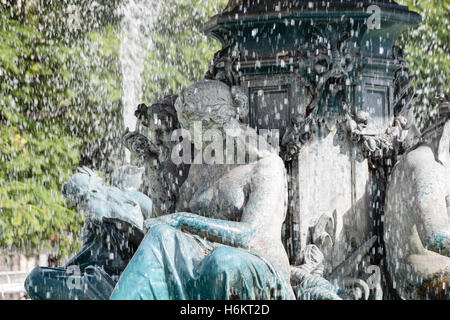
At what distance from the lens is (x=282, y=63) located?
518 cm

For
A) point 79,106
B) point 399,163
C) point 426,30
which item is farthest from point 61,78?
point 399,163

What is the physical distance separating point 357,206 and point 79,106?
680 centimetres

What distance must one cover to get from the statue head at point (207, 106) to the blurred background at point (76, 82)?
5.84 metres

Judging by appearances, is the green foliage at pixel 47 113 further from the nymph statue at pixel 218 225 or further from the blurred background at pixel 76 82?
the nymph statue at pixel 218 225

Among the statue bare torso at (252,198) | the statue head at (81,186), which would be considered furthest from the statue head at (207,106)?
the statue head at (81,186)

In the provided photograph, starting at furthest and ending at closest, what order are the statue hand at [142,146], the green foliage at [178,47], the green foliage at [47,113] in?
the green foliage at [178,47]
the green foliage at [47,113]
the statue hand at [142,146]

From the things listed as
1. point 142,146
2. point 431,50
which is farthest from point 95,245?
point 431,50

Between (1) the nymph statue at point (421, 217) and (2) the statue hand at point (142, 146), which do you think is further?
(2) the statue hand at point (142, 146)

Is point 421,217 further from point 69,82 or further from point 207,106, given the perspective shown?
point 69,82

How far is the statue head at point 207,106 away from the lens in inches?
189

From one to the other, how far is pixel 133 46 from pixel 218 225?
313 inches

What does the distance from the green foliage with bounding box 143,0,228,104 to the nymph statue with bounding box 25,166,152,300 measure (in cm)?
655

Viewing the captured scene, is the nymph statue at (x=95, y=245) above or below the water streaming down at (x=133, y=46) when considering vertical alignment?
below
